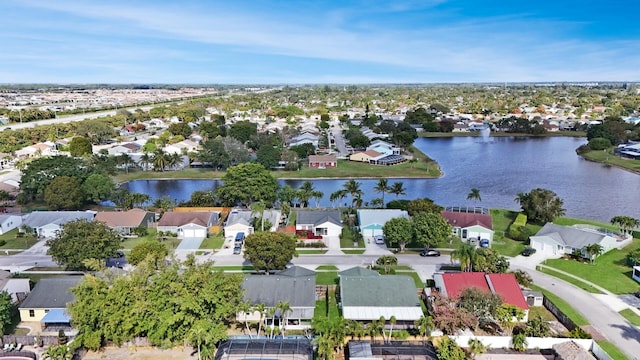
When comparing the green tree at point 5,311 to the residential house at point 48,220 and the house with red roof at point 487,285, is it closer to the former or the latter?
the residential house at point 48,220

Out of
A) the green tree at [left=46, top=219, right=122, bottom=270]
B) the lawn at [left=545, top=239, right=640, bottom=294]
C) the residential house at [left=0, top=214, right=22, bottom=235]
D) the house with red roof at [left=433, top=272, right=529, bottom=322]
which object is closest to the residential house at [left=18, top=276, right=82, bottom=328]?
the green tree at [left=46, top=219, right=122, bottom=270]

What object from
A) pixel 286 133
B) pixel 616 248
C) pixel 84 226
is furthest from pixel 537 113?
pixel 84 226

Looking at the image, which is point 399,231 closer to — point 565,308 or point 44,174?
point 565,308

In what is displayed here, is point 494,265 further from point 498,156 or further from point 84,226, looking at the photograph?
point 498,156

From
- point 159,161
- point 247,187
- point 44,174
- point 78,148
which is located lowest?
point 159,161

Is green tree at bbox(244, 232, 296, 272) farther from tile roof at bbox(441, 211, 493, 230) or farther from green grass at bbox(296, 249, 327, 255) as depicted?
tile roof at bbox(441, 211, 493, 230)

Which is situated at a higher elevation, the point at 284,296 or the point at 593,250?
the point at 593,250

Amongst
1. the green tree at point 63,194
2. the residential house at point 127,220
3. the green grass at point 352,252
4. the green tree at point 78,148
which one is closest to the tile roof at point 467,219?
the green grass at point 352,252

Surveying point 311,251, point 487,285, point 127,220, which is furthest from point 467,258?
point 127,220
